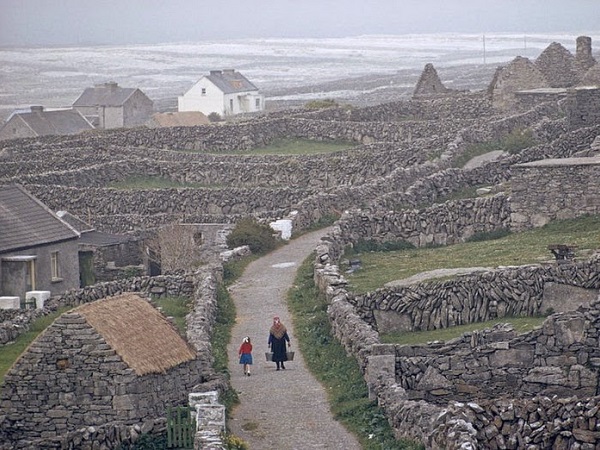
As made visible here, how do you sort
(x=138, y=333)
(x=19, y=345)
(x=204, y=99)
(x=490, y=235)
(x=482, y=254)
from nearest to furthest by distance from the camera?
(x=138, y=333) → (x=19, y=345) → (x=482, y=254) → (x=490, y=235) → (x=204, y=99)

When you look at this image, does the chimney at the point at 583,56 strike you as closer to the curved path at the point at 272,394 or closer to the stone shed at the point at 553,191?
the stone shed at the point at 553,191

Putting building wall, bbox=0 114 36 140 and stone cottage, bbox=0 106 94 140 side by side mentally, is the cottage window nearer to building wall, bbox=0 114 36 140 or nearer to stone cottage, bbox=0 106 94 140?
stone cottage, bbox=0 106 94 140

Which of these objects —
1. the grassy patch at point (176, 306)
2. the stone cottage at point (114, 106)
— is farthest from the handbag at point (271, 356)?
the stone cottage at point (114, 106)

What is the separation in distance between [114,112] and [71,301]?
74866 millimetres

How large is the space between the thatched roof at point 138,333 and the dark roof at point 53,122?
65.2 metres

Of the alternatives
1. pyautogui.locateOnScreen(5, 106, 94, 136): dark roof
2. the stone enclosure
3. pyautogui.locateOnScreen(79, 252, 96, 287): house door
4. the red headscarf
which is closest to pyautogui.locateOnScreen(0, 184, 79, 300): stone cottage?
pyautogui.locateOnScreen(79, 252, 96, 287): house door

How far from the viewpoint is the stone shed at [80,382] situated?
21828mm

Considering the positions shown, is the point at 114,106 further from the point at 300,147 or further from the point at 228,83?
the point at 300,147

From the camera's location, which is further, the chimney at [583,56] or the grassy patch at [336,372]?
the chimney at [583,56]

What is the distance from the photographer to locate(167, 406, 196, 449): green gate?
2133cm

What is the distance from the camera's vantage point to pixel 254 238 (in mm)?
37812

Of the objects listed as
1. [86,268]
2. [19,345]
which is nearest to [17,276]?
[86,268]

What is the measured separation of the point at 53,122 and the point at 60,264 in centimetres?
5208

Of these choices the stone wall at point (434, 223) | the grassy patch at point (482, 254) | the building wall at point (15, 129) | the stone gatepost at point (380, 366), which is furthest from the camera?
the building wall at point (15, 129)
